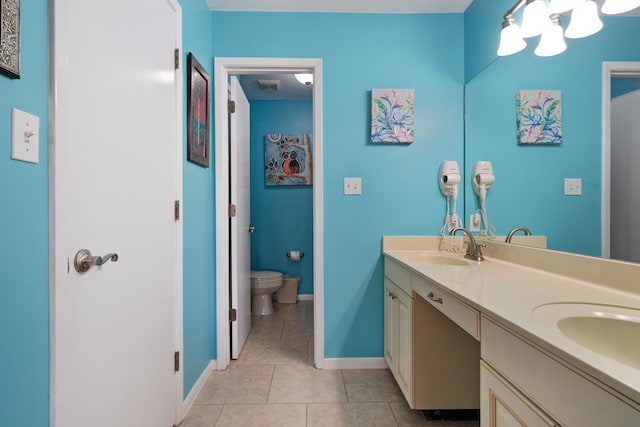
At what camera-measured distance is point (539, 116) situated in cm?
141

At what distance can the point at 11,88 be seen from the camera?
66 cm

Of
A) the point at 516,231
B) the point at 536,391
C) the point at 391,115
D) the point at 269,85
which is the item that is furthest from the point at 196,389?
the point at 269,85

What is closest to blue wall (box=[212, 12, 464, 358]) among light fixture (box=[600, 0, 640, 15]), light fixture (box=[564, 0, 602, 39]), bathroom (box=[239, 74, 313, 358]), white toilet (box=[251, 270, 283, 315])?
light fixture (box=[564, 0, 602, 39])

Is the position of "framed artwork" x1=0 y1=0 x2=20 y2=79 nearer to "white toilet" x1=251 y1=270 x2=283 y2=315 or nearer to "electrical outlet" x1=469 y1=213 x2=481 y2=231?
"electrical outlet" x1=469 y1=213 x2=481 y2=231

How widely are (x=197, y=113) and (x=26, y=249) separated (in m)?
1.23

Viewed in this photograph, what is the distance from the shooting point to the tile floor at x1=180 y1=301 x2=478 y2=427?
152 centimetres

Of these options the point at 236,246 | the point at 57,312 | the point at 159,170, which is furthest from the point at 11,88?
the point at 236,246

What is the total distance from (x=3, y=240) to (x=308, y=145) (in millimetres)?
3227

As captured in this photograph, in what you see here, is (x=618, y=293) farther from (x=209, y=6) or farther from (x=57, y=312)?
(x=209, y=6)

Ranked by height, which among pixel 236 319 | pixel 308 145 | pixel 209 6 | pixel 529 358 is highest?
pixel 209 6

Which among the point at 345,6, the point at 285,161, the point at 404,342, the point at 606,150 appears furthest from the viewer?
the point at 285,161

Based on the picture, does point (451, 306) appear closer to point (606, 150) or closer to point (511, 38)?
point (606, 150)

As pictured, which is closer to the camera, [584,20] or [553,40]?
[584,20]

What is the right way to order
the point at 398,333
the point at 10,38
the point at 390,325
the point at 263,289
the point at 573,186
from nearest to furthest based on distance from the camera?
the point at 10,38 → the point at 573,186 → the point at 398,333 → the point at 390,325 → the point at 263,289
